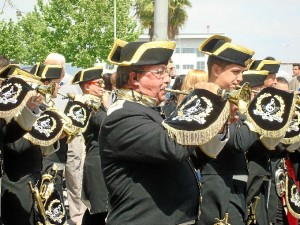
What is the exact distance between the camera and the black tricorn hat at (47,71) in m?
6.83

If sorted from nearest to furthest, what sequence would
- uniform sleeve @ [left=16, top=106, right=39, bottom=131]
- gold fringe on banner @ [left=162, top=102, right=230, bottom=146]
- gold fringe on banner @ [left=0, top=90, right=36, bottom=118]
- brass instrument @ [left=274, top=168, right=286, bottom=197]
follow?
1. gold fringe on banner @ [left=162, top=102, right=230, bottom=146]
2. gold fringe on banner @ [left=0, top=90, right=36, bottom=118]
3. uniform sleeve @ [left=16, top=106, right=39, bottom=131]
4. brass instrument @ [left=274, top=168, right=286, bottom=197]

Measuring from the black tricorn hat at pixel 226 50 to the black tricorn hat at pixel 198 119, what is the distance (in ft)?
3.94

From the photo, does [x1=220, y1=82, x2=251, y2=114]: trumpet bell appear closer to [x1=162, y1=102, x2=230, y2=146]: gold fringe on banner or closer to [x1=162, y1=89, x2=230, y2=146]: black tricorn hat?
[x1=162, y1=89, x2=230, y2=146]: black tricorn hat

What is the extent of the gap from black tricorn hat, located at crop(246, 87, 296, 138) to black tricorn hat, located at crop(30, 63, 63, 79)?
278 cm

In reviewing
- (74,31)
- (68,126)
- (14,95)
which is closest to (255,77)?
(68,126)

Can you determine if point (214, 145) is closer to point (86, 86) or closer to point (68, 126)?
point (68, 126)

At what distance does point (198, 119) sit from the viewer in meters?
3.57

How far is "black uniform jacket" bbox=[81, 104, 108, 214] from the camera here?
22.2 ft

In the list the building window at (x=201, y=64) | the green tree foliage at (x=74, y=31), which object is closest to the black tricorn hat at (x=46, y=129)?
the green tree foliage at (x=74, y=31)

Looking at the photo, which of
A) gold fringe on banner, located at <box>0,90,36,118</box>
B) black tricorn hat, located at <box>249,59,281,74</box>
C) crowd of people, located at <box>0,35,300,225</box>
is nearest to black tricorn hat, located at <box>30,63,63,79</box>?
crowd of people, located at <box>0,35,300,225</box>

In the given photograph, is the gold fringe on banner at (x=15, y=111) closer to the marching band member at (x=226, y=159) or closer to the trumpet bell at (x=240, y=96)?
the marching band member at (x=226, y=159)

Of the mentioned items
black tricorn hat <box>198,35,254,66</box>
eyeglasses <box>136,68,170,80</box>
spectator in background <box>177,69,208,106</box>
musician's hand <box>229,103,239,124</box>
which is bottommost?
musician's hand <box>229,103,239,124</box>

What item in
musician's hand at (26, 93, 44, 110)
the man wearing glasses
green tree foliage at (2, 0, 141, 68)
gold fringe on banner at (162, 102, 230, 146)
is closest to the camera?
gold fringe on banner at (162, 102, 230, 146)

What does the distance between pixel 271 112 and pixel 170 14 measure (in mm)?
34671
